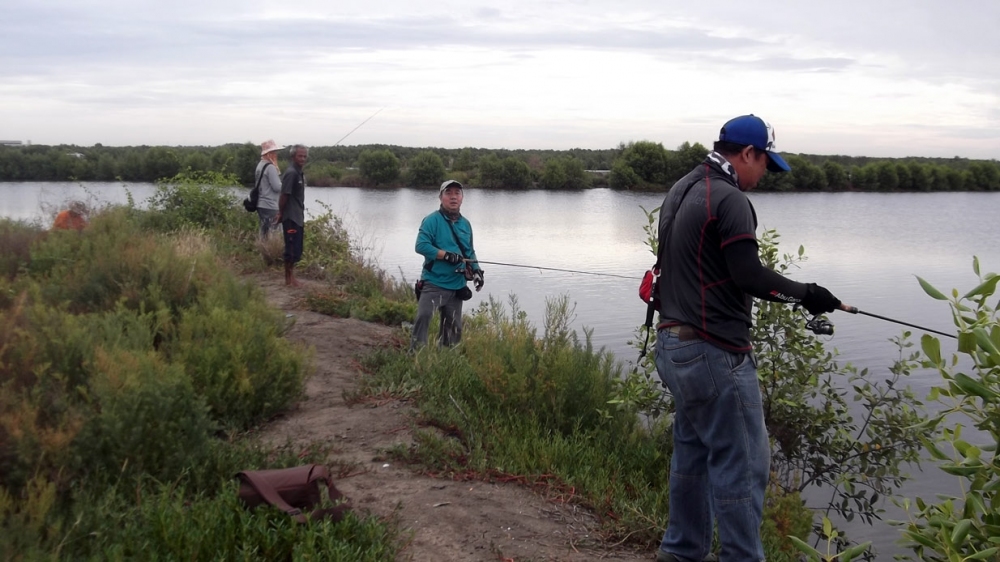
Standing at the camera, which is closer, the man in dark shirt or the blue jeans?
the blue jeans

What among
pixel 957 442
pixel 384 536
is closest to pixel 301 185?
pixel 384 536

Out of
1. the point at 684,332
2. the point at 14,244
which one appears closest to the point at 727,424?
the point at 684,332

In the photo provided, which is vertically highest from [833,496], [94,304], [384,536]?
[94,304]

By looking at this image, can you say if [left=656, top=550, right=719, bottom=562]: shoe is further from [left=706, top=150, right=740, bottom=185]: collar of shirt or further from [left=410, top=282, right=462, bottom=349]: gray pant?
[left=410, top=282, right=462, bottom=349]: gray pant

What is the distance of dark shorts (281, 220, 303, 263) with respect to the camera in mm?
11883

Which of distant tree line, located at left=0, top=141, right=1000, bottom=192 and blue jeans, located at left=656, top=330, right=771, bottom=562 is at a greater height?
distant tree line, located at left=0, top=141, right=1000, bottom=192

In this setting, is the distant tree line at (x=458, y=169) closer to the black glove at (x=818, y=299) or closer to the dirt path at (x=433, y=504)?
the dirt path at (x=433, y=504)

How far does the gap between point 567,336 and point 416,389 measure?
1.68 meters

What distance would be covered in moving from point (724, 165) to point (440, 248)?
449 cm

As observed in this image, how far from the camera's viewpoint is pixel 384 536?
164 inches

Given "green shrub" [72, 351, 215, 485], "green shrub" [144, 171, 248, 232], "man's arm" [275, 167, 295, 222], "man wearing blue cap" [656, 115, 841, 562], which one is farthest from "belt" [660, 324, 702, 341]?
"green shrub" [144, 171, 248, 232]

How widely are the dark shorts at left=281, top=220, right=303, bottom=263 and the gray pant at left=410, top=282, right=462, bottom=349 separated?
4185 millimetres

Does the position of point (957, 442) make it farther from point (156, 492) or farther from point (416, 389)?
point (416, 389)

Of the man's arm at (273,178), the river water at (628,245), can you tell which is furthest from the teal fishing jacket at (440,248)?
the man's arm at (273,178)
